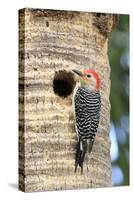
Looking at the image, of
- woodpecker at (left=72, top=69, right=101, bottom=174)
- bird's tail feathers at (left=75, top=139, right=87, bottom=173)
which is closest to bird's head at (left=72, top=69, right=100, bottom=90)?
woodpecker at (left=72, top=69, right=101, bottom=174)

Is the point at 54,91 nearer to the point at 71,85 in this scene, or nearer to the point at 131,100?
the point at 71,85

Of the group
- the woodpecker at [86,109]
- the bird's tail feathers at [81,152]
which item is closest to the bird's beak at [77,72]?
the woodpecker at [86,109]

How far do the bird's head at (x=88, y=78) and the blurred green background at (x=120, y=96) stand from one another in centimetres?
14

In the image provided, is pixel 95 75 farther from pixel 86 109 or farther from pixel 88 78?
pixel 86 109

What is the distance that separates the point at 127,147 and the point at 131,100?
23 cm

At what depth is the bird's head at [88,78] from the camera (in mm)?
4254

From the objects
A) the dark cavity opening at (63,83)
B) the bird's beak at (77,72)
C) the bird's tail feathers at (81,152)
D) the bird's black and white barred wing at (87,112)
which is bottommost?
the bird's tail feathers at (81,152)

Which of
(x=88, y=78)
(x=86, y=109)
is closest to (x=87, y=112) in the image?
(x=86, y=109)

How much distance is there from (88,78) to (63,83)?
0.43 ft

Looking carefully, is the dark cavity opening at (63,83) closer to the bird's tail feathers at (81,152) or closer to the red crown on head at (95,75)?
the red crown on head at (95,75)

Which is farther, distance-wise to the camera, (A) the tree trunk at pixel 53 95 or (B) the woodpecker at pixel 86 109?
(B) the woodpecker at pixel 86 109

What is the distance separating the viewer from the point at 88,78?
169 inches

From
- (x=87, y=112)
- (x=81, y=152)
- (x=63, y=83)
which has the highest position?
(x=63, y=83)

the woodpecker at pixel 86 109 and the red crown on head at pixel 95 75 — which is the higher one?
the red crown on head at pixel 95 75
